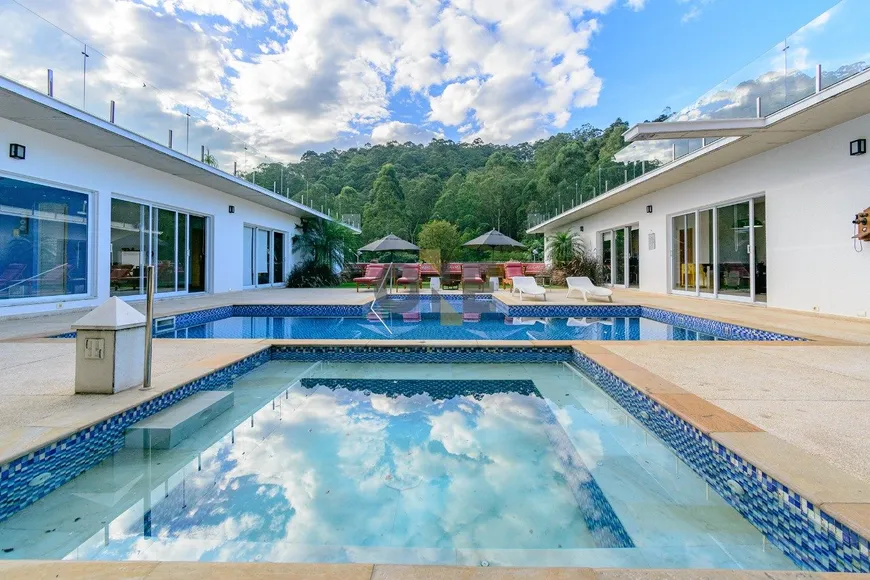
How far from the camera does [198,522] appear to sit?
1.99m

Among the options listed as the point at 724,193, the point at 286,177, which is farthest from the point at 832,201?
the point at 286,177

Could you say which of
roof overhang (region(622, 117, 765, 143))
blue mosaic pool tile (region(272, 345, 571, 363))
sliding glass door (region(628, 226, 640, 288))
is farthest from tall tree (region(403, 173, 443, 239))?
blue mosaic pool tile (region(272, 345, 571, 363))

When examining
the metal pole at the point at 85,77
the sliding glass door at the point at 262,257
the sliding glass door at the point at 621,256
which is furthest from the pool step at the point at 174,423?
the sliding glass door at the point at 621,256

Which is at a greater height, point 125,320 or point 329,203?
point 329,203

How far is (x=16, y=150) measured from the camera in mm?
6516

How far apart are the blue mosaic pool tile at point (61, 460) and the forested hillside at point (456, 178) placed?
80.3 ft

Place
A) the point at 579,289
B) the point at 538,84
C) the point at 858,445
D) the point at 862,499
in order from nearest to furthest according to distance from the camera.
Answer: the point at 862,499 < the point at 858,445 < the point at 579,289 < the point at 538,84

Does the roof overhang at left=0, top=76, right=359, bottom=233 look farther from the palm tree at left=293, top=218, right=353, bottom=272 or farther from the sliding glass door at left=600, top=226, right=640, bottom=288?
the sliding glass door at left=600, top=226, right=640, bottom=288

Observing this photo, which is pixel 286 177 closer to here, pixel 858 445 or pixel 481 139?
pixel 858 445

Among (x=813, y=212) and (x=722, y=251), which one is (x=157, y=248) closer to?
(x=722, y=251)

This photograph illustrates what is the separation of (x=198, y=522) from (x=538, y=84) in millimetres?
31011

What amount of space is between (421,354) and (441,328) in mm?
2165

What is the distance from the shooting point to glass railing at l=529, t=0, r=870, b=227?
5406 mm

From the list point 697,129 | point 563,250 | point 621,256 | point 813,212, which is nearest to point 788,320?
point 813,212
